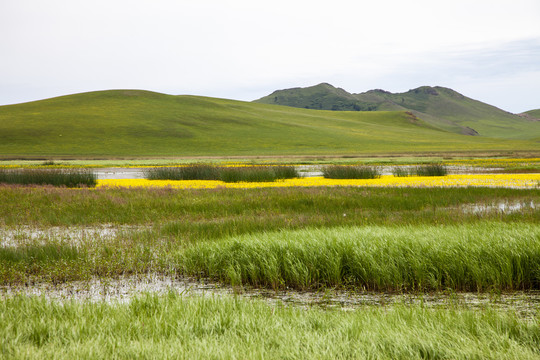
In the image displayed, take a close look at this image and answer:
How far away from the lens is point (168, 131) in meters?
104

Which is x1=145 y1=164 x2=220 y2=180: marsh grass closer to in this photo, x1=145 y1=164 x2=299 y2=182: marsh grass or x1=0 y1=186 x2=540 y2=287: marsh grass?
x1=145 y1=164 x2=299 y2=182: marsh grass

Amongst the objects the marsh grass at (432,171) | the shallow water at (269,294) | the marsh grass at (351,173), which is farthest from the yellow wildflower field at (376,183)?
the shallow water at (269,294)

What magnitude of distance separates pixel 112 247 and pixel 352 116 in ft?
571

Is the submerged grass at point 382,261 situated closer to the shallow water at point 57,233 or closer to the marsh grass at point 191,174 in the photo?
the shallow water at point 57,233

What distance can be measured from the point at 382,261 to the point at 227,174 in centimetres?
2279

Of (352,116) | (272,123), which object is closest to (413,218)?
(272,123)

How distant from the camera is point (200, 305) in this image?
5.82 metres

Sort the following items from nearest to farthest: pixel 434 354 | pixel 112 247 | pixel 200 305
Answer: pixel 434 354, pixel 200 305, pixel 112 247

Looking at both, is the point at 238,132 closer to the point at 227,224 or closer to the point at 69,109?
the point at 69,109

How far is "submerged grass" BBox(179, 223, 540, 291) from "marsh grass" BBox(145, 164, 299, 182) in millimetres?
20471

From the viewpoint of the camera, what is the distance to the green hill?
282 ft

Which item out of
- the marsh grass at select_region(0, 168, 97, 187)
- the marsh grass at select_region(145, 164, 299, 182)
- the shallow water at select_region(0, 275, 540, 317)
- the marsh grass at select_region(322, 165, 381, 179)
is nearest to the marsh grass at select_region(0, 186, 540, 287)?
the shallow water at select_region(0, 275, 540, 317)

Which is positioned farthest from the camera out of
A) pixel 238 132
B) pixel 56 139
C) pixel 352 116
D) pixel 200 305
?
pixel 352 116

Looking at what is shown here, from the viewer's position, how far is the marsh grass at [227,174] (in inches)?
1177
